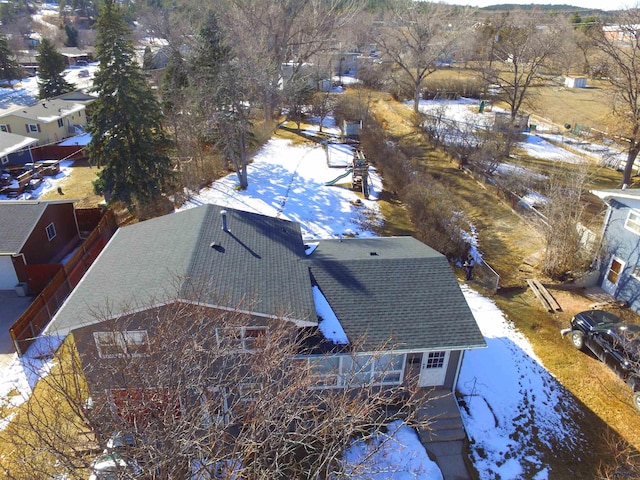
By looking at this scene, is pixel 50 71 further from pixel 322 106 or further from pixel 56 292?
pixel 56 292

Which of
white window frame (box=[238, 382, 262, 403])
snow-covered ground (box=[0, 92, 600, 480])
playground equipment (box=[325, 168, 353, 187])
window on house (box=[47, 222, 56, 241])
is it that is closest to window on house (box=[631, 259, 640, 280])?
snow-covered ground (box=[0, 92, 600, 480])

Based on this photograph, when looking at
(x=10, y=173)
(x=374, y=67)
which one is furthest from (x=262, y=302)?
(x=374, y=67)

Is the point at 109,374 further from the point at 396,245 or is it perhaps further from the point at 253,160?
the point at 253,160

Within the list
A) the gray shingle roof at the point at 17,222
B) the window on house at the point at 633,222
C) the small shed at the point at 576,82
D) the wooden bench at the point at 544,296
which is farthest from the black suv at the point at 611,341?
the small shed at the point at 576,82

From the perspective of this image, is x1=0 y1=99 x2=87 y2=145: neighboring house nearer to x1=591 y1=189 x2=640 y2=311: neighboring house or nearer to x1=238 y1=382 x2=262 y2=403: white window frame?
x1=238 y1=382 x2=262 y2=403: white window frame

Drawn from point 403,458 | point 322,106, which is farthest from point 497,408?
point 322,106

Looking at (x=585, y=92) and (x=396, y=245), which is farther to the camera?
(x=585, y=92)

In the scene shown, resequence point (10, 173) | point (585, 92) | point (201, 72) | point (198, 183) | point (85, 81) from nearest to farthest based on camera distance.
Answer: point (198, 183) < point (10, 173) < point (201, 72) < point (585, 92) < point (85, 81)
